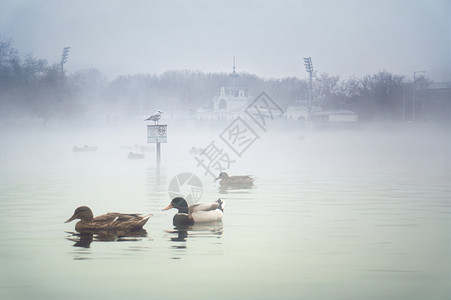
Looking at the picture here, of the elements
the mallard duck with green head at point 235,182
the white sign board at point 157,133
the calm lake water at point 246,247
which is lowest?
the calm lake water at point 246,247

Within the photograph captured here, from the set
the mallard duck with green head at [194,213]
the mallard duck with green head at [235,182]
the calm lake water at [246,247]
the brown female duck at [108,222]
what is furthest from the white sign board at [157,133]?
the brown female duck at [108,222]

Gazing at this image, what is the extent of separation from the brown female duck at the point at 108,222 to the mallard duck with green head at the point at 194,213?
467mm

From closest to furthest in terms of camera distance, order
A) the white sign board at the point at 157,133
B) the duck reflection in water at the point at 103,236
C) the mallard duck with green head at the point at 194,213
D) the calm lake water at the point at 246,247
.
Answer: the calm lake water at the point at 246,247
the duck reflection in water at the point at 103,236
the mallard duck with green head at the point at 194,213
the white sign board at the point at 157,133

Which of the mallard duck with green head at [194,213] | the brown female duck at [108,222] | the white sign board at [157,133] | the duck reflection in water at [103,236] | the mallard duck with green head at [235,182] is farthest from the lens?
the white sign board at [157,133]

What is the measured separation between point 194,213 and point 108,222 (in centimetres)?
108

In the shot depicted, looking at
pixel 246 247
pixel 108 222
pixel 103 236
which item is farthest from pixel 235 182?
pixel 246 247

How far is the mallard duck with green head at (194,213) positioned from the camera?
815 centimetres

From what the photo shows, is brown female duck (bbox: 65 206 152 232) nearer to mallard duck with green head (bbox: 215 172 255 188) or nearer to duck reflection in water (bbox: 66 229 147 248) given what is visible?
duck reflection in water (bbox: 66 229 147 248)

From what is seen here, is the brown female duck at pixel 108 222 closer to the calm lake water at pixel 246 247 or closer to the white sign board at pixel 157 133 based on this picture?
the calm lake water at pixel 246 247

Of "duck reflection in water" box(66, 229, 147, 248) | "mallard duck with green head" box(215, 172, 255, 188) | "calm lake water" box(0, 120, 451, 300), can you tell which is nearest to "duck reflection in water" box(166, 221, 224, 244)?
"calm lake water" box(0, 120, 451, 300)

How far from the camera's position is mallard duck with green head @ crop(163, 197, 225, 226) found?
8.15 m

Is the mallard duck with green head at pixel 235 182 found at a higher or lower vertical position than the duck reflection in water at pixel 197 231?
higher

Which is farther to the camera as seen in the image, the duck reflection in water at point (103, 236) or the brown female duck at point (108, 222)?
the brown female duck at point (108, 222)

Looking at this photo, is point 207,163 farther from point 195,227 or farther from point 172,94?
point 172,94
